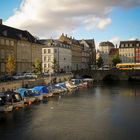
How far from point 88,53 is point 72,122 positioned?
427 feet

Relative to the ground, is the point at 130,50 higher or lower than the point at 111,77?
higher

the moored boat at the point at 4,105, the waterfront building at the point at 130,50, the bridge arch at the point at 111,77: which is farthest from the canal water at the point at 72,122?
the waterfront building at the point at 130,50

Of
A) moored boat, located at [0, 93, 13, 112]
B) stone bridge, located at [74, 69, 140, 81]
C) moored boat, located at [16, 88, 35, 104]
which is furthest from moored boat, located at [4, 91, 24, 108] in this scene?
stone bridge, located at [74, 69, 140, 81]

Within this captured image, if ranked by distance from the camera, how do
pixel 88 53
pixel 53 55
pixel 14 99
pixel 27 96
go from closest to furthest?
1. pixel 14 99
2. pixel 27 96
3. pixel 53 55
4. pixel 88 53

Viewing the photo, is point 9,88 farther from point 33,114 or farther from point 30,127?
point 30,127

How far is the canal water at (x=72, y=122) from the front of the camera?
3138cm

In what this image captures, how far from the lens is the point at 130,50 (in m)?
162

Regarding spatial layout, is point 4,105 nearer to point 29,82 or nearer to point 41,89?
point 41,89

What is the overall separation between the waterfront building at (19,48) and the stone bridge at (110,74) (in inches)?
801

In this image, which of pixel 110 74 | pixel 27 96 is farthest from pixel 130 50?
pixel 27 96

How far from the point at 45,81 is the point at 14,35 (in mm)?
17382

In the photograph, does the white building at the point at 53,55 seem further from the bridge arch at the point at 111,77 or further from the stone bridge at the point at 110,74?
the bridge arch at the point at 111,77

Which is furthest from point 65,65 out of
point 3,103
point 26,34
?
point 3,103

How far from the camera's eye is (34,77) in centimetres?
7262
